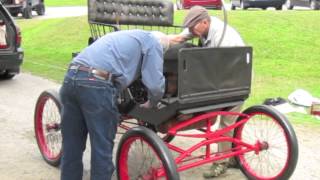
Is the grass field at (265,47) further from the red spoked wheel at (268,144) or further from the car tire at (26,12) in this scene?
the car tire at (26,12)

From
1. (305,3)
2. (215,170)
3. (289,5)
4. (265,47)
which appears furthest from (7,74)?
(289,5)

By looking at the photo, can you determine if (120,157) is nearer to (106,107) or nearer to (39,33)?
(106,107)

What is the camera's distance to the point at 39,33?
57.8ft

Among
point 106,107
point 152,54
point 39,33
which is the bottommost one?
point 39,33

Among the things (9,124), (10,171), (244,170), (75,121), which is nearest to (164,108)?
(75,121)

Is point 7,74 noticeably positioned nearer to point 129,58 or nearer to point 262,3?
point 129,58

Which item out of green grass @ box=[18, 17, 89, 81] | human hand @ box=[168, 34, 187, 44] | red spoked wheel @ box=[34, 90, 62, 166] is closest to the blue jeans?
human hand @ box=[168, 34, 187, 44]

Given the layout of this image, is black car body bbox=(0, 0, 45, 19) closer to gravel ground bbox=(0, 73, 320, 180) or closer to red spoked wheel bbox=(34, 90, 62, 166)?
gravel ground bbox=(0, 73, 320, 180)

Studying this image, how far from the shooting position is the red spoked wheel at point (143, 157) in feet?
14.3

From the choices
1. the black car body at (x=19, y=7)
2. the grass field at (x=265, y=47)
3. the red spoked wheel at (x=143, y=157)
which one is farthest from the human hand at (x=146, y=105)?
the black car body at (x=19, y=7)

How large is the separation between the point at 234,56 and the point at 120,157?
1283 millimetres

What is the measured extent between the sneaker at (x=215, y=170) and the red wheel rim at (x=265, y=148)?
0.62 feet

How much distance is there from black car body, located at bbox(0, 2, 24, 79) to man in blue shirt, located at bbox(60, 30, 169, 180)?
6.05 meters

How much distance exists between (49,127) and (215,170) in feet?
5.65
